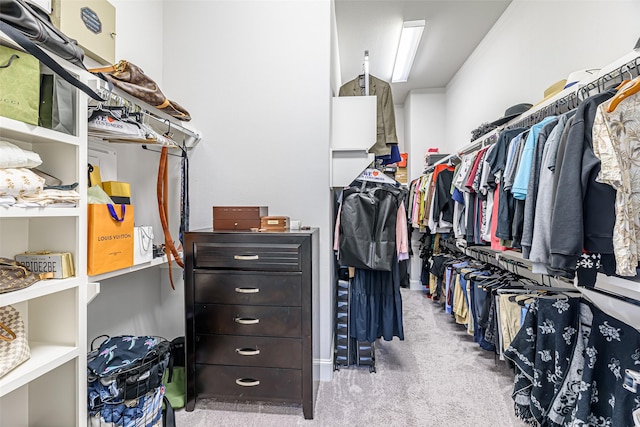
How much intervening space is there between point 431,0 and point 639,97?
7.44 ft

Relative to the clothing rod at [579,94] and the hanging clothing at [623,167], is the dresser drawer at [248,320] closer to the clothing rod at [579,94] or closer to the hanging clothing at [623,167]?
the hanging clothing at [623,167]

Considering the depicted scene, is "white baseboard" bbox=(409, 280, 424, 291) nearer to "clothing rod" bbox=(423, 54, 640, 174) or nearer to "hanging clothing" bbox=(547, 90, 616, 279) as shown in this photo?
"clothing rod" bbox=(423, 54, 640, 174)

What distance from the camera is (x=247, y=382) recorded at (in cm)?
178

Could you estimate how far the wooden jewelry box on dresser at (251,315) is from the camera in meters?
1.74

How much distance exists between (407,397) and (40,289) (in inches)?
78.4

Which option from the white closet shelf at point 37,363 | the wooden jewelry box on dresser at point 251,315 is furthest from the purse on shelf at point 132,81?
the white closet shelf at point 37,363

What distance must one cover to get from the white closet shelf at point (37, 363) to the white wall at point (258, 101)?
1215 millimetres

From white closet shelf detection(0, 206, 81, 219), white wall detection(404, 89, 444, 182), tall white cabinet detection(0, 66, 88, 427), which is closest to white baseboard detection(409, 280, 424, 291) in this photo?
white wall detection(404, 89, 444, 182)

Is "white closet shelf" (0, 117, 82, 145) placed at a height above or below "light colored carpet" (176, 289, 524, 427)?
above

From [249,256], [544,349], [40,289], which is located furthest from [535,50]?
[40,289]

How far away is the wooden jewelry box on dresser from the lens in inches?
68.5

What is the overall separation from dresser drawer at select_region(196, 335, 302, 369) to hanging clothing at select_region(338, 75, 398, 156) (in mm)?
1743

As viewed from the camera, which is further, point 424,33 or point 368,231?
point 424,33

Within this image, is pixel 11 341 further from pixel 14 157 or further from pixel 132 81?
pixel 132 81
